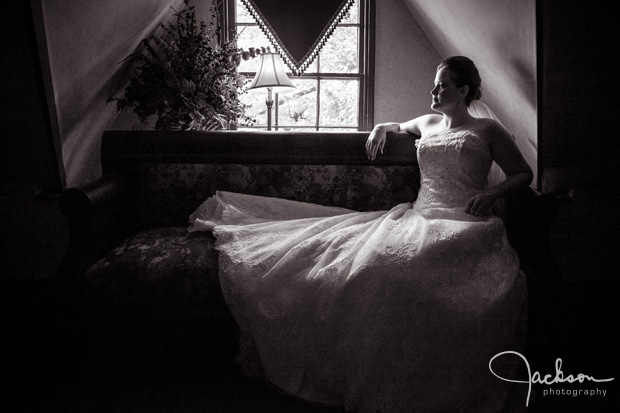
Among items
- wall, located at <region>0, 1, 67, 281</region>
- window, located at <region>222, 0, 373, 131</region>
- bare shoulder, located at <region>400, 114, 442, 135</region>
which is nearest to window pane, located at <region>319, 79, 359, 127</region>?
window, located at <region>222, 0, 373, 131</region>

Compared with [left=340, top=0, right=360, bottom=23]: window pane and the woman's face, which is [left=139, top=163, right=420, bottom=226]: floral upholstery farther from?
[left=340, top=0, right=360, bottom=23]: window pane

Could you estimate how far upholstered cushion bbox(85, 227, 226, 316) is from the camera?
1.71 meters

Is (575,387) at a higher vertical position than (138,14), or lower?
lower

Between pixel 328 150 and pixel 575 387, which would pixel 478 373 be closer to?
pixel 575 387

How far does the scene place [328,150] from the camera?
92.4 inches

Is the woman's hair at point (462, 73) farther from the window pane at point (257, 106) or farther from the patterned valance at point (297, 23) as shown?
the window pane at point (257, 106)

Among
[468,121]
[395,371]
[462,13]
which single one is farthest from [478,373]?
[462,13]

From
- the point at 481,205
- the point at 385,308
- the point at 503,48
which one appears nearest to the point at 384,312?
the point at 385,308

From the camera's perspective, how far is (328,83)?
3.56 meters

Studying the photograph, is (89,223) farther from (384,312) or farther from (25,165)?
(384,312)

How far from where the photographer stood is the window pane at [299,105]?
11.6 ft

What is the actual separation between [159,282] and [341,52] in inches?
96.4

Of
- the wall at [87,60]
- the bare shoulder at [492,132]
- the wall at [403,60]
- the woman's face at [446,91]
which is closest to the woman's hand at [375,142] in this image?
the woman's face at [446,91]

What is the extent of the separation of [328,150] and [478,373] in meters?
1.27
